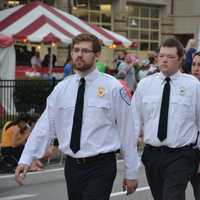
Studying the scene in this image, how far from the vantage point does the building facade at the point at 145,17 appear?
4066 cm

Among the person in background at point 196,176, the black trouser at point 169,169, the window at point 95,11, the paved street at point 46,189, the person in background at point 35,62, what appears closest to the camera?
the black trouser at point 169,169

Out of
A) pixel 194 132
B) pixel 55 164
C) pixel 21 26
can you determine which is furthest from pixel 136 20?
pixel 194 132

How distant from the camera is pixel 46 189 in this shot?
35.2ft

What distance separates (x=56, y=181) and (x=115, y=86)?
6287 mm

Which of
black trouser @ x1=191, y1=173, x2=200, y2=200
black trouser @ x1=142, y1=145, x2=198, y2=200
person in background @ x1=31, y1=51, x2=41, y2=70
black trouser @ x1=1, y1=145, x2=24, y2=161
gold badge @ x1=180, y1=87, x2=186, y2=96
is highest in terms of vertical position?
gold badge @ x1=180, y1=87, x2=186, y2=96

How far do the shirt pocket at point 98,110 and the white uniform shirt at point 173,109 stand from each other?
3.27ft

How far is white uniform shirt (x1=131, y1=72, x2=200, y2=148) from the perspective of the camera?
6.46 metres

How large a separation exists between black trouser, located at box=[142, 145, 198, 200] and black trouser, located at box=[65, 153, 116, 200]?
3.19 ft

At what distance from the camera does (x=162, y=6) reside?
145ft

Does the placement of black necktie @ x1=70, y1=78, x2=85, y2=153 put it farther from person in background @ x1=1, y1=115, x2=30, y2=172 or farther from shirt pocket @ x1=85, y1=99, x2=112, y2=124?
person in background @ x1=1, y1=115, x2=30, y2=172

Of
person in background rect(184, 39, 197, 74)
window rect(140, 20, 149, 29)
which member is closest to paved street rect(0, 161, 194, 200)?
person in background rect(184, 39, 197, 74)

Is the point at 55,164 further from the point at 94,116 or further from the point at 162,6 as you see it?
the point at 162,6

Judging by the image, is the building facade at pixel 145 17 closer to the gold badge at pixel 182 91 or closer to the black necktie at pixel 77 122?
the gold badge at pixel 182 91

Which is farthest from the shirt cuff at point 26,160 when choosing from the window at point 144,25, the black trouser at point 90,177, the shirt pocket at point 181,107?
the window at point 144,25
